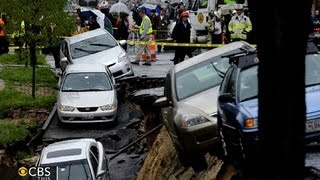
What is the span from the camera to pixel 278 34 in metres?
4.99

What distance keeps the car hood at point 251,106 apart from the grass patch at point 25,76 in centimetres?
1837

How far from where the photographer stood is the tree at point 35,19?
2595 cm

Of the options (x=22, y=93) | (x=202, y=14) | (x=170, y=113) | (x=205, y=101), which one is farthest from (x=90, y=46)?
(x=205, y=101)

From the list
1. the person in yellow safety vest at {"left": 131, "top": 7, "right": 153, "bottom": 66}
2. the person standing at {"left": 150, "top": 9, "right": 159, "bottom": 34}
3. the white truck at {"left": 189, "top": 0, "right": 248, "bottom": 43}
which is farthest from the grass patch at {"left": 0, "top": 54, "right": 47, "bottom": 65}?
the person standing at {"left": 150, "top": 9, "right": 159, "bottom": 34}

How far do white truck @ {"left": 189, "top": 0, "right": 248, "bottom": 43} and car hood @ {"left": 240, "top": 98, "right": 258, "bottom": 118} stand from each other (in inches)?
800

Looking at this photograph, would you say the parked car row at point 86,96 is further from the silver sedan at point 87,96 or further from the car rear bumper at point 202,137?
the car rear bumper at point 202,137

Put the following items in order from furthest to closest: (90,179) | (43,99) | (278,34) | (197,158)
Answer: (43,99) < (90,179) < (197,158) < (278,34)

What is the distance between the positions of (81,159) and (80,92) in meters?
8.50

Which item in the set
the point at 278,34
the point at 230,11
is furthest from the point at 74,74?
the point at 278,34

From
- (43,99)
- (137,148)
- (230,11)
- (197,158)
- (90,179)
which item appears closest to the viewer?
(197,158)

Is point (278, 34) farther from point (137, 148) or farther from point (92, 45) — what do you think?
point (92, 45)

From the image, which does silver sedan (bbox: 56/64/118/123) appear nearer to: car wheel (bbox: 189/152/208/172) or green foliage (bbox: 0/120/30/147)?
green foliage (bbox: 0/120/30/147)

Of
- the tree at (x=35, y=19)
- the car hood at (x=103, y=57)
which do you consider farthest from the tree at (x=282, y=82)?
the tree at (x=35, y=19)

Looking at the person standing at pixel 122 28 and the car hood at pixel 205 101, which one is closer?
the car hood at pixel 205 101
